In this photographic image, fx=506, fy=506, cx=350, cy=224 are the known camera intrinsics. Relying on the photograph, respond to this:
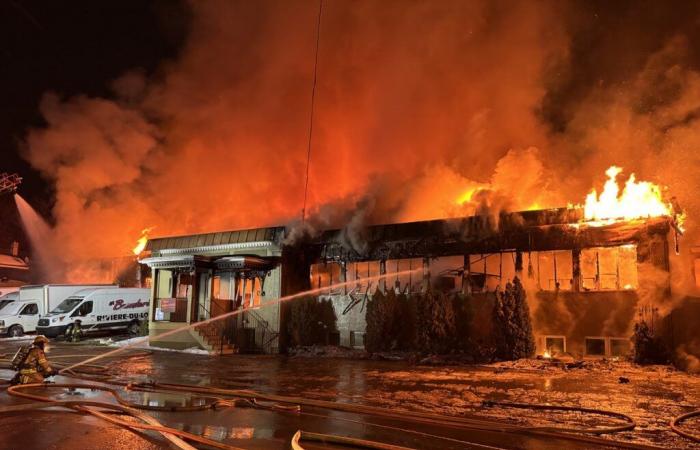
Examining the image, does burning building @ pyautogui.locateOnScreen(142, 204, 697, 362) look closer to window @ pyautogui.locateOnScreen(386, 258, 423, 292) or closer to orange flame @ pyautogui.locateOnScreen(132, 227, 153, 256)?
window @ pyautogui.locateOnScreen(386, 258, 423, 292)

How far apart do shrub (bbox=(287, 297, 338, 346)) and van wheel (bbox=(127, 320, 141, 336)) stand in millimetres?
12801

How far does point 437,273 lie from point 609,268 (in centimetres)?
611

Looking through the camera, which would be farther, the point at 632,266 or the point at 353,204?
the point at 353,204

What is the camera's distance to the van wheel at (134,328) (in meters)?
29.7

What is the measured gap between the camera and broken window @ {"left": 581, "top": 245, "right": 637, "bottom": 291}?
54.1 ft

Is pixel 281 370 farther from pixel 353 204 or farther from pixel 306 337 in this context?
pixel 353 204

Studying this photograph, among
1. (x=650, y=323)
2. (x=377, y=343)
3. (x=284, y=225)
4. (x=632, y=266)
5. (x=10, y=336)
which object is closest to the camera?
(x=650, y=323)

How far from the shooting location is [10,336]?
27750mm

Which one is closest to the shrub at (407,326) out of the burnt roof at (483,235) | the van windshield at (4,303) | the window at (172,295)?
the burnt roof at (483,235)

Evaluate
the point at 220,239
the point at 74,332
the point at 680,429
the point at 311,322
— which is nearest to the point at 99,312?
the point at 74,332

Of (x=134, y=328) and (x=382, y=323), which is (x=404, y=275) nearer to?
(x=382, y=323)

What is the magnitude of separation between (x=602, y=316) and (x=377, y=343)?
7846mm

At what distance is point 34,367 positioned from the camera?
1146cm

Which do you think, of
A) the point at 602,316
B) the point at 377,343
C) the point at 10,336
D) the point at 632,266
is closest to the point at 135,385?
the point at 377,343
